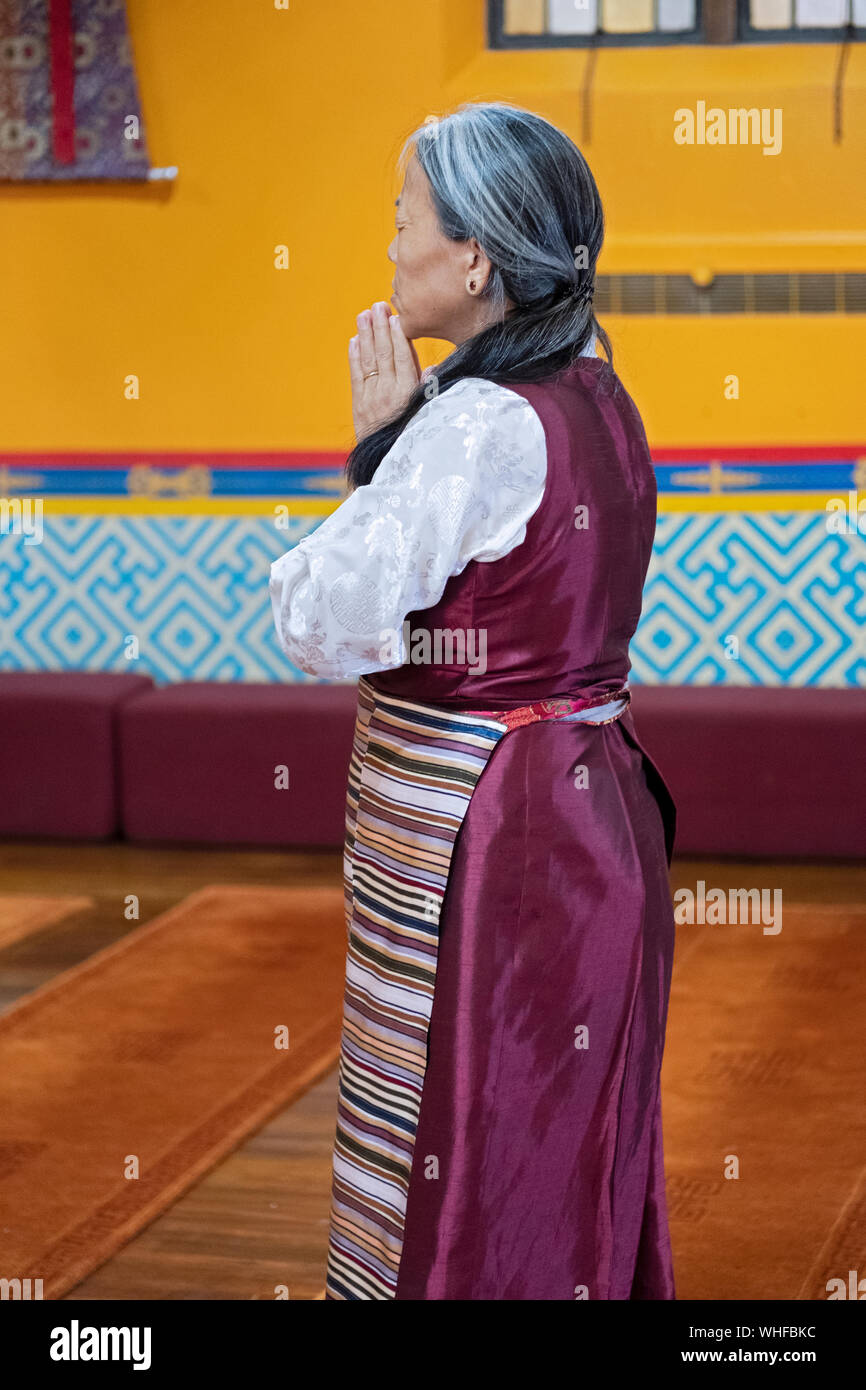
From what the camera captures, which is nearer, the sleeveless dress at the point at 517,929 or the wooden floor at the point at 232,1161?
the sleeveless dress at the point at 517,929

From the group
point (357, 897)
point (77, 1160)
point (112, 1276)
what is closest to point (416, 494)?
point (357, 897)

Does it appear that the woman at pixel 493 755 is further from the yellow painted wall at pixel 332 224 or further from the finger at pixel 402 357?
the yellow painted wall at pixel 332 224


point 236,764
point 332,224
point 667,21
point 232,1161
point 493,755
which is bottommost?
point 232,1161

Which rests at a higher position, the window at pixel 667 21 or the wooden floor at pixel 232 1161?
the window at pixel 667 21

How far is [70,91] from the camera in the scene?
17.2ft

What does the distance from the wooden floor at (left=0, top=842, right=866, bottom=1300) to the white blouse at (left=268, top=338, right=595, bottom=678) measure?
4.42ft

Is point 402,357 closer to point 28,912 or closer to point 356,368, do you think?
point 356,368

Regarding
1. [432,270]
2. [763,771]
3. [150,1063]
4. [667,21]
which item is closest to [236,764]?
[763,771]

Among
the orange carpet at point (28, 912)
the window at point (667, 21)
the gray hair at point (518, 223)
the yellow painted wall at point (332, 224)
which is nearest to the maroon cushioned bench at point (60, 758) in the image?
the orange carpet at point (28, 912)

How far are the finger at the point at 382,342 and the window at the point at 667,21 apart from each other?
374cm

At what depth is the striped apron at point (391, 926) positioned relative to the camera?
1652 mm

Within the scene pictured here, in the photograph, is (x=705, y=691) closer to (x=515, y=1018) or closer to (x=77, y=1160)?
(x=77, y=1160)

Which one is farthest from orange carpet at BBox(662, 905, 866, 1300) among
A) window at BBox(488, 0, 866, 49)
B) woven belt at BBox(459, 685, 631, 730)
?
window at BBox(488, 0, 866, 49)

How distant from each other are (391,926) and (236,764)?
3.42 meters
